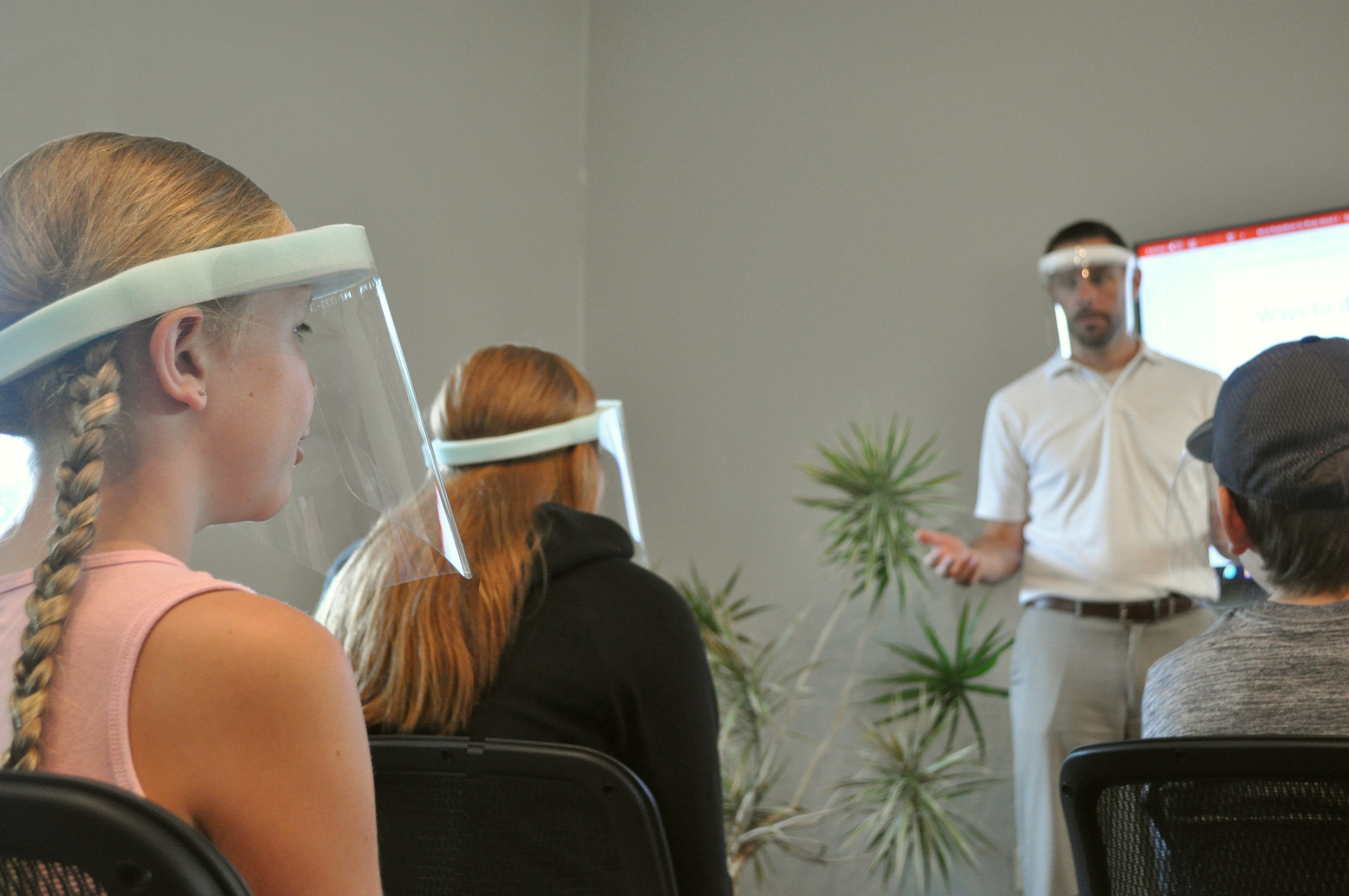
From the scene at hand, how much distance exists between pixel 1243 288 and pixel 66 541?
307 cm

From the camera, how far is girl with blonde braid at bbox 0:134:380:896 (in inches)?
21.5

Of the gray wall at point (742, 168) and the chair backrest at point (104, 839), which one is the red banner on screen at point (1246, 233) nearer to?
the gray wall at point (742, 168)

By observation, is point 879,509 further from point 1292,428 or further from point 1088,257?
point 1292,428

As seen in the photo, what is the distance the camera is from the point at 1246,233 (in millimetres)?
2957

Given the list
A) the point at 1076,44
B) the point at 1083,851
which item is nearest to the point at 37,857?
the point at 1083,851

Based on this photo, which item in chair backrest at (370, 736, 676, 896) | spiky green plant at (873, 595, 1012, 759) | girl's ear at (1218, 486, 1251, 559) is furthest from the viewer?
spiky green plant at (873, 595, 1012, 759)

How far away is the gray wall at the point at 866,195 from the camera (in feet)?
10.5

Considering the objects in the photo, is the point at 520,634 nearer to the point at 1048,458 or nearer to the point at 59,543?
the point at 59,543

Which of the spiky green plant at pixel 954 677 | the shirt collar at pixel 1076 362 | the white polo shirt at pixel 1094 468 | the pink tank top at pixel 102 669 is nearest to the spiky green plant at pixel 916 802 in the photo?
the spiky green plant at pixel 954 677

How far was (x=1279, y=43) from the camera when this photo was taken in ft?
10.1

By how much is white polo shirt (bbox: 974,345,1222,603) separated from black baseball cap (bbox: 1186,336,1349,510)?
1721 millimetres

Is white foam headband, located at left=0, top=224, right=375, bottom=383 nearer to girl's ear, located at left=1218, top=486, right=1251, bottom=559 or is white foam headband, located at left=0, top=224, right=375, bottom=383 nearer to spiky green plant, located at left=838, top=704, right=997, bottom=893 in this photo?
girl's ear, located at left=1218, top=486, right=1251, bottom=559

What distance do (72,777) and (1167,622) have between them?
2923mm

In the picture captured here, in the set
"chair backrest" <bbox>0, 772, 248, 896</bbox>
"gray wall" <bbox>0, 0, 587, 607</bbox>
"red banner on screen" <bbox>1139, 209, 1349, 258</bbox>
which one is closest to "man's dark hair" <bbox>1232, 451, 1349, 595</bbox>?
"chair backrest" <bbox>0, 772, 248, 896</bbox>
